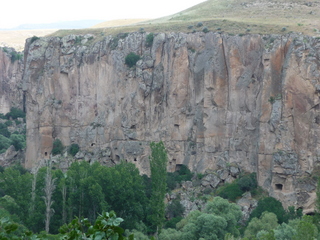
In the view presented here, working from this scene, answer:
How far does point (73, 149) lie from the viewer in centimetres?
6031

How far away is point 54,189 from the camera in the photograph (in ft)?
143

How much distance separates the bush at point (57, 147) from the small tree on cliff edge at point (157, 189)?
691 inches

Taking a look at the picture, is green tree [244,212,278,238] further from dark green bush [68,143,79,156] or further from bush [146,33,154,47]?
dark green bush [68,143,79,156]

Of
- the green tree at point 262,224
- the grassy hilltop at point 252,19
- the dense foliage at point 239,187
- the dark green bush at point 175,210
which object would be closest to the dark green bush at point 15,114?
the grassy hilltop at point 252,19

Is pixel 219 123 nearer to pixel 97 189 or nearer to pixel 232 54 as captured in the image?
pixel 232 54

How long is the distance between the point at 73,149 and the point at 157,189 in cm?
1824

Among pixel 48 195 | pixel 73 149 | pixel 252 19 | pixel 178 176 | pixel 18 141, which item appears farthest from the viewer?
pixel 18 141

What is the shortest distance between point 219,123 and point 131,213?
14.0m

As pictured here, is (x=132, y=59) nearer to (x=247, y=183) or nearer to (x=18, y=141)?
(x=247, y=183)

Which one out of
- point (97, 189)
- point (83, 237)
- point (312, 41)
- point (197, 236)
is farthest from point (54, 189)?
point (83, 237)

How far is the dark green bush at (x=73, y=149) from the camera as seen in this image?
60156 mm

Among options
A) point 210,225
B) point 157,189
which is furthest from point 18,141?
point 210,225

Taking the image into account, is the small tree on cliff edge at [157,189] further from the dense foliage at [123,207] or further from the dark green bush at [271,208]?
the dark green bush at [271,208]

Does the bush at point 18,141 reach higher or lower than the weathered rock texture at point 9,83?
lower
